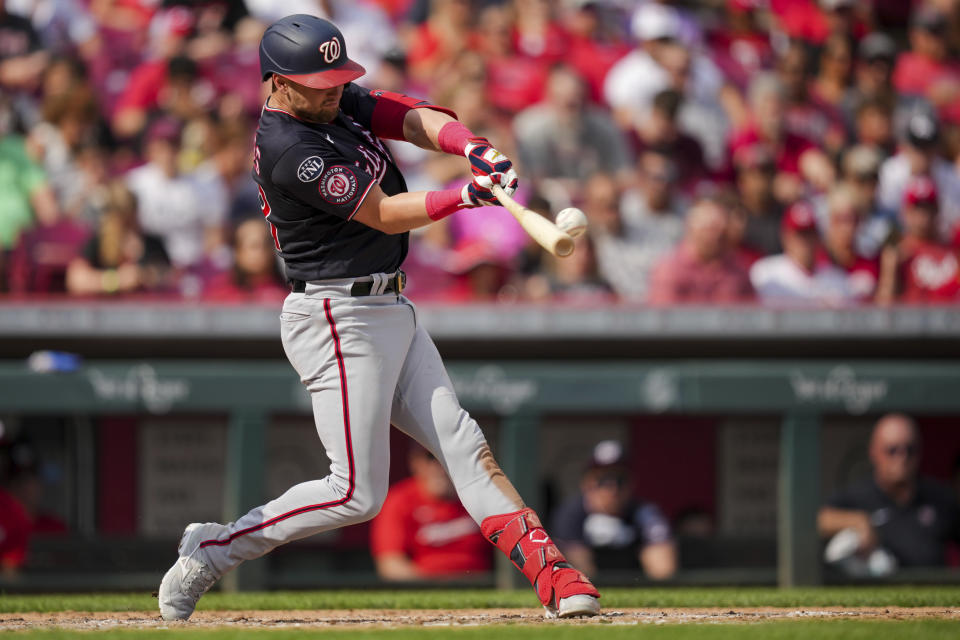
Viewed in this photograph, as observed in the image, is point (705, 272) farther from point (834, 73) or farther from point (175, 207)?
point (834, 73)

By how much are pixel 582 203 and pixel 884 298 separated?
1668 mm

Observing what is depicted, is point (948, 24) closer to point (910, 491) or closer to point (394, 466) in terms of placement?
point (910, 491)

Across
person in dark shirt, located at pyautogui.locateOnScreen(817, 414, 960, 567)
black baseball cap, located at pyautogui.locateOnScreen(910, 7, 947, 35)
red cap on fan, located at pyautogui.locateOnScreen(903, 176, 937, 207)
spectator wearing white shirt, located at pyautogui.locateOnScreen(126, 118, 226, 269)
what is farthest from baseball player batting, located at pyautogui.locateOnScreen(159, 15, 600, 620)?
black baseball cap, located at pyautogui.locateOnScreen(910, 7, 947, 35)

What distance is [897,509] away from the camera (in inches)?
255

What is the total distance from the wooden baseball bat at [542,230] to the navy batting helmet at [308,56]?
0.56 metres

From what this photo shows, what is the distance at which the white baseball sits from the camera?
3406 mm

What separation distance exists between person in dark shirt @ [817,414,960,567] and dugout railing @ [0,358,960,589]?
8.0 inches

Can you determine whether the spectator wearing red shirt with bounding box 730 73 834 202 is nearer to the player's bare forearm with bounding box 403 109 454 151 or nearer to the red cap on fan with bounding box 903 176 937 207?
the red cap on fan with bounding box 903 176 937 207

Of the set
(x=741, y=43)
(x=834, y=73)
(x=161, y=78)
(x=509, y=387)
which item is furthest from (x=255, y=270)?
(x=834, y=73)

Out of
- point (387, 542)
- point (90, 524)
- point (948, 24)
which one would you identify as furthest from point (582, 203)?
point (948, 24)

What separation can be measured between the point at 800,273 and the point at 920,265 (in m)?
0.61

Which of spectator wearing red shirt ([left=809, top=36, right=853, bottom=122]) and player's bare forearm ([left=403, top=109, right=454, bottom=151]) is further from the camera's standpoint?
spectator wearing red shirt ([left=809, top=36, right=853, bottom=122])

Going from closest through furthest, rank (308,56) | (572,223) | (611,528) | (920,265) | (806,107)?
(572,223), (308,56), (611,528), (920,265), (806,107)

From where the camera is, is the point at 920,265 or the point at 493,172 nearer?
the point at 493,172
